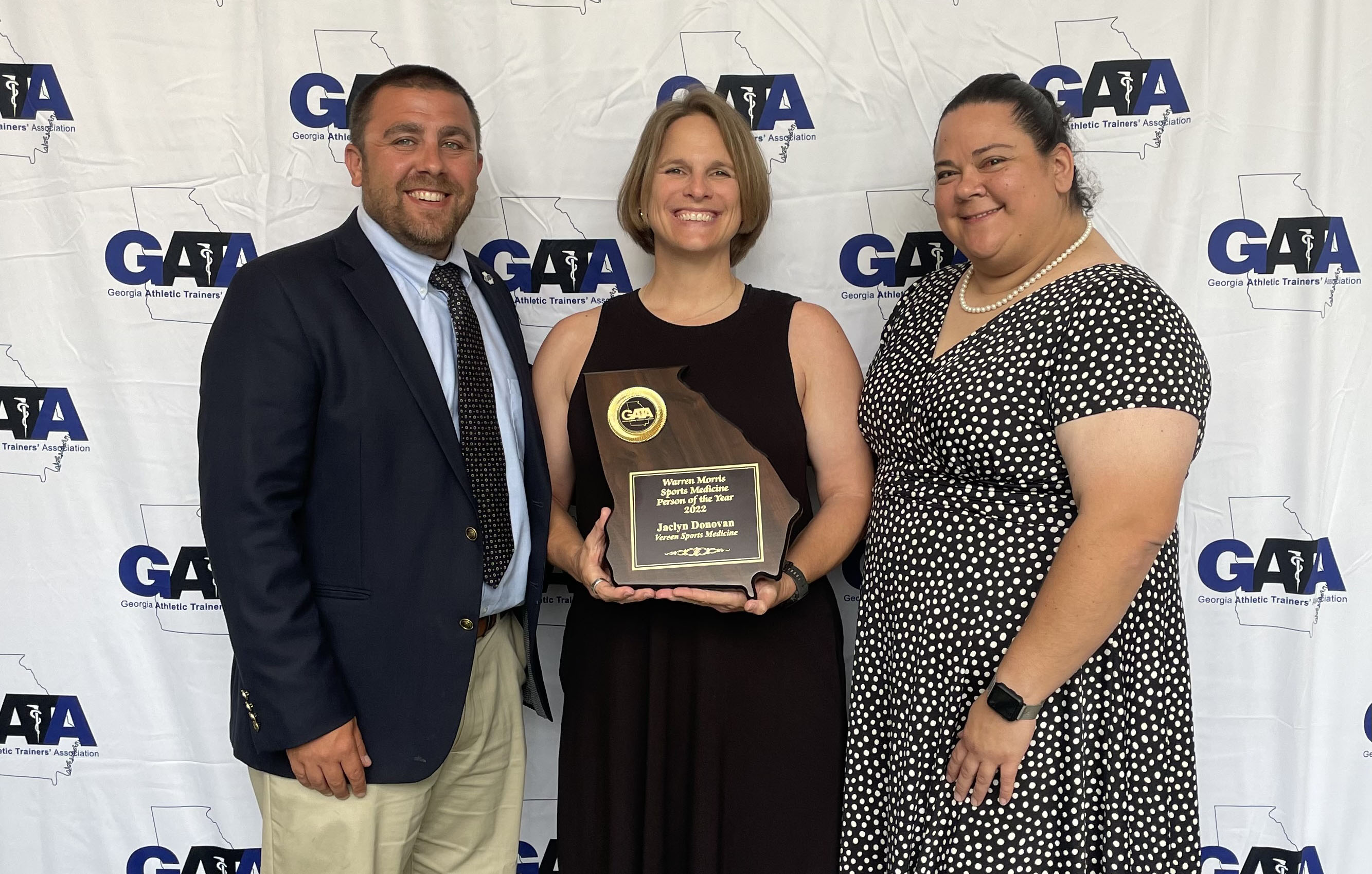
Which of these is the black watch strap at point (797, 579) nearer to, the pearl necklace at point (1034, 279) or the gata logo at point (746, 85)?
the pearl necklace at point (1034, 279)

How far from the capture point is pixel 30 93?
1952 mm

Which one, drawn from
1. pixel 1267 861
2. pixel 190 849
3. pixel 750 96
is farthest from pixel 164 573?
pixel 1267 861

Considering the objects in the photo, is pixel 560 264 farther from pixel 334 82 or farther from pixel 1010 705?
pixel 1010 705

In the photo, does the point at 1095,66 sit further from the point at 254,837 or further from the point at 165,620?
the point at 254,837

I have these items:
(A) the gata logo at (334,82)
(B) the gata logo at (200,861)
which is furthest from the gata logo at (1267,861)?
(A) the gata logo at (334,82)

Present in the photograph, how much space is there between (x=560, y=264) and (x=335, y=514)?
87 centimetres

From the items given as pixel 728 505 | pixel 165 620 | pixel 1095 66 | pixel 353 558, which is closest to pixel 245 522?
pixel 353 558

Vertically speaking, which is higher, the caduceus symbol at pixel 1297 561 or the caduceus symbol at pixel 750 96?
the caduceus symbol at pixel 750 96

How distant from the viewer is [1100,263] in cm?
131

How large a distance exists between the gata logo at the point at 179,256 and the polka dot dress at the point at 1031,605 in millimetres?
1525

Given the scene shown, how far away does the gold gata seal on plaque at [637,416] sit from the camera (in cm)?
143

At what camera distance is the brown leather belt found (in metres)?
1.52

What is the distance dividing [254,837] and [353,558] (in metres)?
1.20

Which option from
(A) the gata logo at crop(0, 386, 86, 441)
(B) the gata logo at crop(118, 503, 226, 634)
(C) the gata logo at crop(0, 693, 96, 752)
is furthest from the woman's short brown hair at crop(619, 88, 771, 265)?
(C) the gata logo at crop(0, 693, 96, 752)
